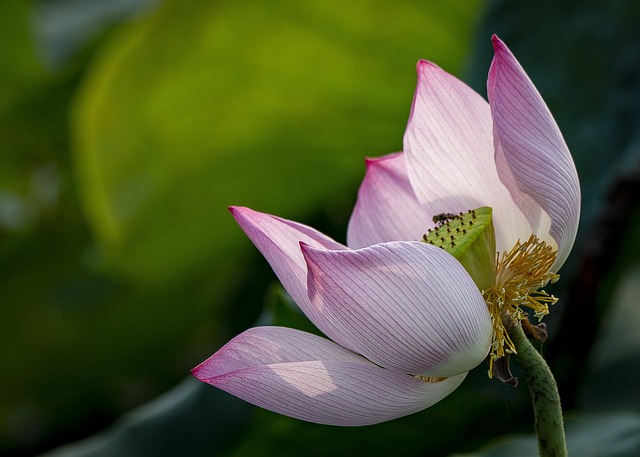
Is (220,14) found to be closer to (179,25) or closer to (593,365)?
(179,25)

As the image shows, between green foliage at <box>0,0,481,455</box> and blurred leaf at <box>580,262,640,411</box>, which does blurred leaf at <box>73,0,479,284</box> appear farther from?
blurred leaf at <box>580,262,640,411</box>

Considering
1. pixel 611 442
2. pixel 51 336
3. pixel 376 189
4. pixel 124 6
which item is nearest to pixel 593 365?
pixel 611 442

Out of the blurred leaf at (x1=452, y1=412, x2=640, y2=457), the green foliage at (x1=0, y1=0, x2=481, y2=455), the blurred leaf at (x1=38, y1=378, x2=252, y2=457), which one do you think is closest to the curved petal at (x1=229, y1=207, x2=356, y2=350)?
the blurred leaf at (x1=452, y1=412, x2=640, y2=457)

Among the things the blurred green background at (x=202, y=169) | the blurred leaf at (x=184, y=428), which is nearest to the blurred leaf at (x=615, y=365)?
the blurred green background at (x=202, y=169)

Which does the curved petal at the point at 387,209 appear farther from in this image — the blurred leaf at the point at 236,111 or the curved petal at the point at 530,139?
the blurred leaf at the point at 236,111

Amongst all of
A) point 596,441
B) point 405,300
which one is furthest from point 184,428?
point 405,300

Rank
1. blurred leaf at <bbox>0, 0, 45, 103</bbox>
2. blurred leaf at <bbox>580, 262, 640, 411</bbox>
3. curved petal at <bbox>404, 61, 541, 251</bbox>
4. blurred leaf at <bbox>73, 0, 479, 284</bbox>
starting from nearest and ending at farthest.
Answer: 1. curved petal at <bbox>404, 61, 541, 251</bbox>
2. blurred leaf at <bbox>580, 262, 640, 411</bbox>
3. blurred leaf at <bbox>73, 0, 479, 284</bbox>
4. blurred leaf at <bbox>0, 0, 45, 103</bbox>

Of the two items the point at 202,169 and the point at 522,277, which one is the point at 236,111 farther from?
the point at 522,277
